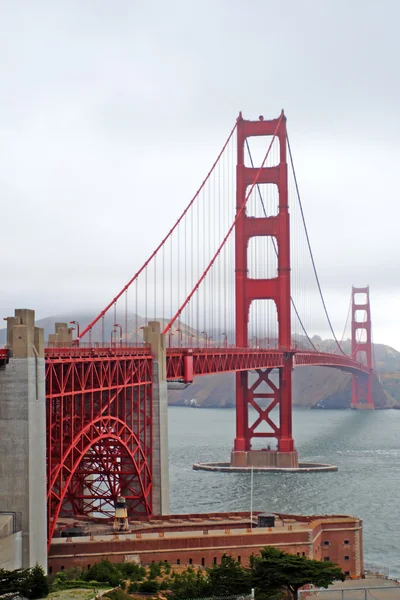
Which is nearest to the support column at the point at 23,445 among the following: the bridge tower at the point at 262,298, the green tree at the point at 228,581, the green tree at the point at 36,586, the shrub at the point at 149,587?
the green tree at the point at 36,586

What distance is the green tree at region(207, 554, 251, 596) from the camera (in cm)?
3228

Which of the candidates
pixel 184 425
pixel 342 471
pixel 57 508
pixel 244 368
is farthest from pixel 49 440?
pixel 184 425

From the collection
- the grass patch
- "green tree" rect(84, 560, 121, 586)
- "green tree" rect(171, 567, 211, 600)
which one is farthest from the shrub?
the grass patch

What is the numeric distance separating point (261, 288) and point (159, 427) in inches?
1441

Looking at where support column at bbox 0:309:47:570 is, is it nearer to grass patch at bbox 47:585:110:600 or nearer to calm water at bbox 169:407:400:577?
grass patch at bbox 47:585:110:600

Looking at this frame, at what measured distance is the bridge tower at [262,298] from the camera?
81.8m

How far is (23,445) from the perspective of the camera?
3281 centimetres

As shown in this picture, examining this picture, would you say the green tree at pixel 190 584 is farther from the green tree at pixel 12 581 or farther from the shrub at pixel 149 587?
the green tree at pixel 12 581

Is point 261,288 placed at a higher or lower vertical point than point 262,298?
higher

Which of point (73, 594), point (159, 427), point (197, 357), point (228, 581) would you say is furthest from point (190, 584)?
point (197, 357)

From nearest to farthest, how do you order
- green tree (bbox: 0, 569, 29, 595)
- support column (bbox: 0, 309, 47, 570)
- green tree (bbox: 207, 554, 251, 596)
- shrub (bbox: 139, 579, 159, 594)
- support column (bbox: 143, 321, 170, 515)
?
green tree (bbox: 0, 569, 29, 595)
green tree (bbox: 207, 554, 251, 596)
support column (bbox: 0, 309, 47, 570)
shrub (bbox: 139, 579, 159, 594)
support column (bbox: 143, 321, 170, 515)

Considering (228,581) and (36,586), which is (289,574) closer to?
(228,581)

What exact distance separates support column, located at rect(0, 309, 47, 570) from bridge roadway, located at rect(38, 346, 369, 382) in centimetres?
267

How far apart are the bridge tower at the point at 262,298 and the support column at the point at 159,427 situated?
3081 cm
